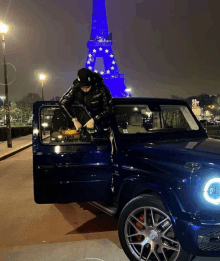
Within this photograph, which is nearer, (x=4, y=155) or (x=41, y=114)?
(x=41, y=114)

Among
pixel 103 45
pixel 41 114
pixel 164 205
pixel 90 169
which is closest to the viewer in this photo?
pixel 164 205

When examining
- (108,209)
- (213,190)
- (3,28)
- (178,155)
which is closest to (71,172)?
(108,209)

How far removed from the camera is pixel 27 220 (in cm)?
471

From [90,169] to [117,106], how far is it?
1.04 meters

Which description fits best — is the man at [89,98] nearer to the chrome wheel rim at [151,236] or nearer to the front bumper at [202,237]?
the chrome wheel rim at [151,236]

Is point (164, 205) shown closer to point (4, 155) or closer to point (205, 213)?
point (205, 213)

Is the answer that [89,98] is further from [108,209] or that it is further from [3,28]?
[3,28]

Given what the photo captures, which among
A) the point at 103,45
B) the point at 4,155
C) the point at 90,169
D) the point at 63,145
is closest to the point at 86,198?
the point at 90,169

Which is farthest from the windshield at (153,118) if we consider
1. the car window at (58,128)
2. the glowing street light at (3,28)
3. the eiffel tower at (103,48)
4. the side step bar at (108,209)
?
the eiffel tower at (103,48)

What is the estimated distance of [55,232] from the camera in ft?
13.6

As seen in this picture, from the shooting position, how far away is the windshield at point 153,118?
13.3 feet

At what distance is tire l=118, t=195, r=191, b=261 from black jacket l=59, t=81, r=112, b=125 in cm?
126

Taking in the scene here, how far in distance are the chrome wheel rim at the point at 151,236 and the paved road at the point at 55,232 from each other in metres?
0.36

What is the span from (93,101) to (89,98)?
123mm
